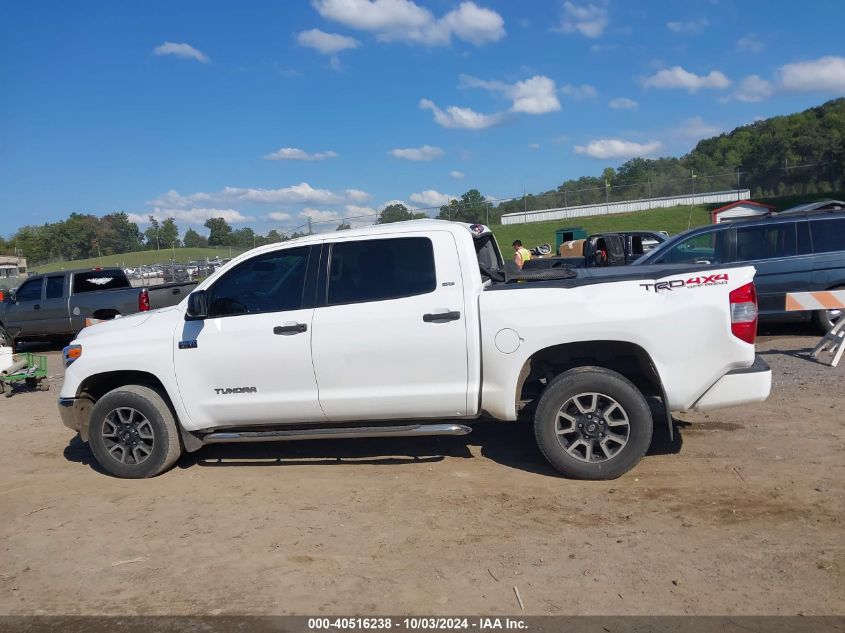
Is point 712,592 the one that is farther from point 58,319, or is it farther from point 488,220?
point 488,220

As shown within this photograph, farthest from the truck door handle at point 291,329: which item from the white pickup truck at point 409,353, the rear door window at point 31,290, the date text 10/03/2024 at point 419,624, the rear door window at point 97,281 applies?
the rear door window at point 31,290

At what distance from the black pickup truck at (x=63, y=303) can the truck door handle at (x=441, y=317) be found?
36.1 ft

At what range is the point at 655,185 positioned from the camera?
5109 cm

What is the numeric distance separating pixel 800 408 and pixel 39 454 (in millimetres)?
7471

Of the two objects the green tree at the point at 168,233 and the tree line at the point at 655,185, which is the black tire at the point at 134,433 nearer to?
the tree line at the point at 655,185

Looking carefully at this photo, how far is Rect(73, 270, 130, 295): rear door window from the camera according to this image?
15375mm

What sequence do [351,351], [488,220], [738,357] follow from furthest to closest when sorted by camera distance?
[488,220]
[351,351]
[738,357]

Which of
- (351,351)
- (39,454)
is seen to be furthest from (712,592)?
(39,454)

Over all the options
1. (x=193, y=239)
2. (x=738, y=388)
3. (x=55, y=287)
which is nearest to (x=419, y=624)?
(x=738, y=388)

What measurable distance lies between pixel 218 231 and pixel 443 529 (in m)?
49.3

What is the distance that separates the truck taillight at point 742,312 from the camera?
4895 millimetres

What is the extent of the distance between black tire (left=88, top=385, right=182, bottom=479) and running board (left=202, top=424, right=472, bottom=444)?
0.50 m

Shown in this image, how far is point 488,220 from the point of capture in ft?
148

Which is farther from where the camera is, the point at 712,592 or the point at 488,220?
the point at 488,220
